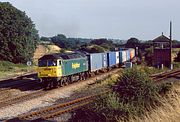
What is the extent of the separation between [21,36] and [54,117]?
41.8 meters

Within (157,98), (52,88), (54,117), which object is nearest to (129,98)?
(157,98)

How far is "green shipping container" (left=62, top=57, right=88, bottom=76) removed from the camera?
32.3 m

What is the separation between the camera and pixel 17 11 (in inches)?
2420

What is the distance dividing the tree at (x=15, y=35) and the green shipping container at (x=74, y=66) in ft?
73.0

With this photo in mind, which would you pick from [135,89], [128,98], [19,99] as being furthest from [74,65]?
[128,98]

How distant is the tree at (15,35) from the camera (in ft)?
189

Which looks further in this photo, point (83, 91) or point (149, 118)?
point (83, 91)

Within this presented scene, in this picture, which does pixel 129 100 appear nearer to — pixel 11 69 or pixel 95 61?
pixel 95 61

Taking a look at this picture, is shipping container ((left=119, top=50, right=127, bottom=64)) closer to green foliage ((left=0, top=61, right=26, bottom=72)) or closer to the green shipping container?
green foliage ((left=0, top=61, right=26, bottom=72))

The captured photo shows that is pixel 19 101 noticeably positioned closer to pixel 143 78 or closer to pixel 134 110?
pixel 143 78

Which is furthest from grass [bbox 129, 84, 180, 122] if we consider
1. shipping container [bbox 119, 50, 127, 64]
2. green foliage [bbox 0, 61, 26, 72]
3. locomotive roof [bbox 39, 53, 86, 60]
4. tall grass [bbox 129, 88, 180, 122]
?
shipping container [bbox 119, 50, 127, 64]

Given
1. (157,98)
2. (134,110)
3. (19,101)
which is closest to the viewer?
(134,110)

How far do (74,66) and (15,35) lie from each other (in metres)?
26.1

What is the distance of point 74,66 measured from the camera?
34.4 metres
